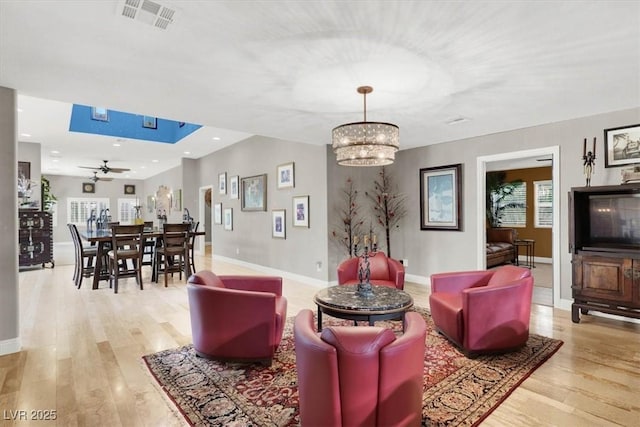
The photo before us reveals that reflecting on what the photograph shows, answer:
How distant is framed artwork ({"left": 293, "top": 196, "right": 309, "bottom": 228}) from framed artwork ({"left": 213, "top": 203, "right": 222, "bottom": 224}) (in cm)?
358

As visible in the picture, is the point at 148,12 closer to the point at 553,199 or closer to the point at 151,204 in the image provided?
the point at 553,199

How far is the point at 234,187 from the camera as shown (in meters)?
8.54

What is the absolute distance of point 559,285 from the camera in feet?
14.9

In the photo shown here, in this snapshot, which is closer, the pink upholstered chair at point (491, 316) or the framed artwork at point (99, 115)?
the pink upholstered chair at point (491, 316)

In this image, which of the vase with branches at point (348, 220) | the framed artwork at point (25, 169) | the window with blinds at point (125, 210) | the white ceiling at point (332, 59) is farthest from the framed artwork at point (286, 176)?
the window with blinds at point (125, 210)

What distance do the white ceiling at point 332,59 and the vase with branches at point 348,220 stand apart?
1.92m

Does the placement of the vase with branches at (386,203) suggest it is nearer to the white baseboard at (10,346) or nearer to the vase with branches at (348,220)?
the vase with branches at (348,220)

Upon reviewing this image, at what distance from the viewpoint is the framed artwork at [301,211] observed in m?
6.26

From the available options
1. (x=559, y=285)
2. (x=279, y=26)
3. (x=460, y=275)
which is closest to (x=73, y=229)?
(x=279, y=26)

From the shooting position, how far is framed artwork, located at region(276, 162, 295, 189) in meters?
6.63

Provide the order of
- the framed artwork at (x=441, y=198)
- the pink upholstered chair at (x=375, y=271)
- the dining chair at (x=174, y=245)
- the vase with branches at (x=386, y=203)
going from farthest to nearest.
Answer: the vase with branches at (x=386, y=203) → the dining chair at (x=174, y=245) → the framed artwork at (x=441, y=198) → the pink upholstered chair at (x=375, y=271)

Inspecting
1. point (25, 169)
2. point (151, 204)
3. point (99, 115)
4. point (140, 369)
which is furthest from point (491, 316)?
point (151, 204)

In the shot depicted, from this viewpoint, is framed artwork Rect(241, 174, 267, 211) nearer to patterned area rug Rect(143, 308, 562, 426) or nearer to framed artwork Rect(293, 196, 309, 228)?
framed artwork Rect(293, 196, 309, 228)

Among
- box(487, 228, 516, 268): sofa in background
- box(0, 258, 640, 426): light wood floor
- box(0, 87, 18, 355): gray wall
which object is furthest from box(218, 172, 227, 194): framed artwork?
box(487, 228, 516, 268): sofa in background
